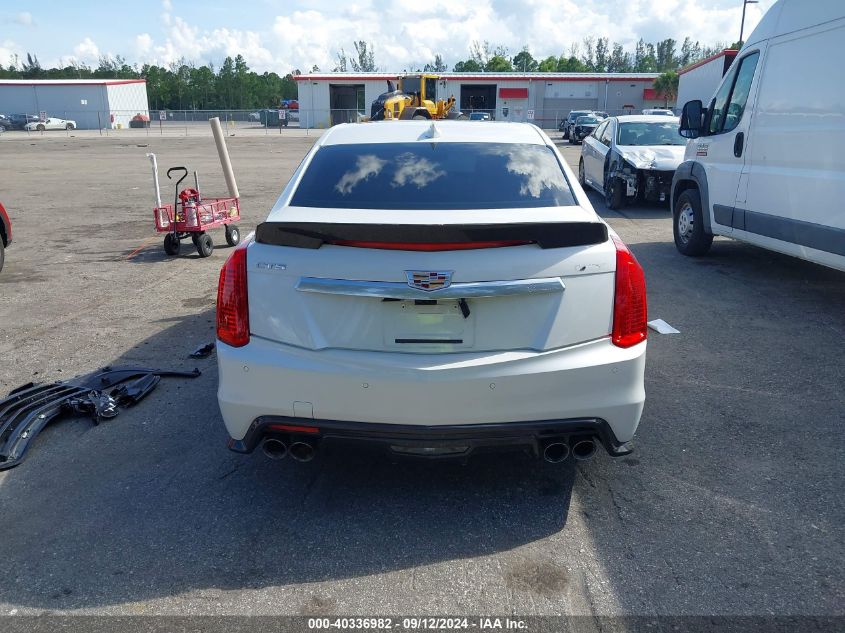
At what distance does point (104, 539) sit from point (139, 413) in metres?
1.52

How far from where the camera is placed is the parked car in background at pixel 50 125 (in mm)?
63375

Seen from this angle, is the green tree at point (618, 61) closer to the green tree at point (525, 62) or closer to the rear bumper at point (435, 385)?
the green tree at point (525, 62)

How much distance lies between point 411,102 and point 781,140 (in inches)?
1097

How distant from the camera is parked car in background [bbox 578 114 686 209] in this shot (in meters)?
12.6

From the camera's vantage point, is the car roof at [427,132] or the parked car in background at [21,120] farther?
the parked car in background at [21,120]

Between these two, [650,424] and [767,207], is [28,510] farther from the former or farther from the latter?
[767,207]

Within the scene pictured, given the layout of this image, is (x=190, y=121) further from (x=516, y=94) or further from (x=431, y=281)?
(x=431, y=281)

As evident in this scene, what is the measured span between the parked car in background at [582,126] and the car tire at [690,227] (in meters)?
29.9

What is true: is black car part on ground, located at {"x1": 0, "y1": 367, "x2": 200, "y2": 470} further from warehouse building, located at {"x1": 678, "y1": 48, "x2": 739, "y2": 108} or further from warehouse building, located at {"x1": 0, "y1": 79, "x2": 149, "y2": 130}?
warehouse building, located at {"x1": 0, "y1": 79, "x2": 149, "y2": 130}

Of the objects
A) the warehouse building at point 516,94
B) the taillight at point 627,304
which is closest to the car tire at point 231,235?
the taillight at point 627,304

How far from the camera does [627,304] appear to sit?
328 centimetres

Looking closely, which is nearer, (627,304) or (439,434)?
(439,434)

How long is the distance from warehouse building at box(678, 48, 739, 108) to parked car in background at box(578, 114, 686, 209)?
93.7 feet

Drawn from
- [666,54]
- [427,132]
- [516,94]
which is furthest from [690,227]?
[666,54]
